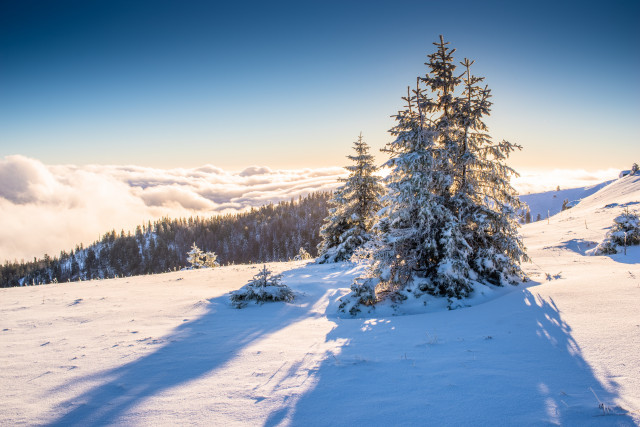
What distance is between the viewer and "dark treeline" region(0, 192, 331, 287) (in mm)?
147375

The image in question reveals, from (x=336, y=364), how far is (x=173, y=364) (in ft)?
8.89

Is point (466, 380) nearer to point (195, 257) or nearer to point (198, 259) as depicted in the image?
point (198, 259)

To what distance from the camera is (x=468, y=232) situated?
32.8ft

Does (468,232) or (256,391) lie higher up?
(468,232)

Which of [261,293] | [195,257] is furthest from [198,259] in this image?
[261,293]

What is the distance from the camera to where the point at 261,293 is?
982cm

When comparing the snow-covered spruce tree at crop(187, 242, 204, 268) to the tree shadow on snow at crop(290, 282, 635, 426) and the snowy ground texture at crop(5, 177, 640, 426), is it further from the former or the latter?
the tree shadow on snow at crop(290, 282, 635, 426)

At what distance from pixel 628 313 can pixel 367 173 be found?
18496 millimetres

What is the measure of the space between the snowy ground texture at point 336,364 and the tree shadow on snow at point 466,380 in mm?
21

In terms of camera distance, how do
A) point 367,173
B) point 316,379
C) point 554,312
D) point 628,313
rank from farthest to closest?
point 367,173, point 554,312, point 628,313, point 316,379

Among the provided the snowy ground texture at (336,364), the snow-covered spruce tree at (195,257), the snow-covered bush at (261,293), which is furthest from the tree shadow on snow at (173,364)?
the snow-covered spruce tree at (195,257)

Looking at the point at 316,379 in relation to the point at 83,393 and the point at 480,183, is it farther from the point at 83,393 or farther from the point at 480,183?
the point at 480,183

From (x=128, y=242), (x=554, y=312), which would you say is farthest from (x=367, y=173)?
(x=128, y=242)

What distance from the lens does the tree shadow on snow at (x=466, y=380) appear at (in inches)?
120
